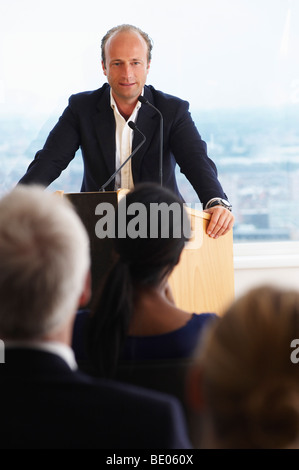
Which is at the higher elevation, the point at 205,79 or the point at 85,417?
the point at 205,79

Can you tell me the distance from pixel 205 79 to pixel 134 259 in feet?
10.5

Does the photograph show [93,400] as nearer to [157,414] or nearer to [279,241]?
[157,414]

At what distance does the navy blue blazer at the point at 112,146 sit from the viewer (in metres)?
2.90

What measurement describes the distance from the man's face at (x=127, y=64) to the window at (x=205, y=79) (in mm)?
1276

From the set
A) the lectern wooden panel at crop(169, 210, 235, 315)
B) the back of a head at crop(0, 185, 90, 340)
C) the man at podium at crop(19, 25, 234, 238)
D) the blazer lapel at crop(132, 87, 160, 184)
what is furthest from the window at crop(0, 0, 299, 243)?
the back of a head at crop(0, 185, 90, 340)

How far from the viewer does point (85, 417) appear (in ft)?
2.54

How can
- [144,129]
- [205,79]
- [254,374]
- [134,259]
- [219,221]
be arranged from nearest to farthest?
[254,374], [134,259], [219,221], [144,129], [205,79]

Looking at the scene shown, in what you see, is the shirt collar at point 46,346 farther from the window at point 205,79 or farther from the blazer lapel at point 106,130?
the window at point 205,79

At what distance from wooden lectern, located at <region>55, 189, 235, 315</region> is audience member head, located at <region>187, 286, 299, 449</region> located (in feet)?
4.02

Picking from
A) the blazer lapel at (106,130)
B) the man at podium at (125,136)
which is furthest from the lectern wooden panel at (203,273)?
the blazer lapel at (106,130)

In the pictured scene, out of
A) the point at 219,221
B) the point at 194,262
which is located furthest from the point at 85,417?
the point at 219,221

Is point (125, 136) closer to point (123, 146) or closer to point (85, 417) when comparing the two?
point (123, 146)

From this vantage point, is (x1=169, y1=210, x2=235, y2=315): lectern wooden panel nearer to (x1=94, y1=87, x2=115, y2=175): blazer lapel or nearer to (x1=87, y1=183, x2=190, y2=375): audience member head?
(x1=87, y1=183, x2=190, y2=375): audience member head

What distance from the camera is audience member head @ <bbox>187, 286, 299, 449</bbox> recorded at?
0.65 metres
